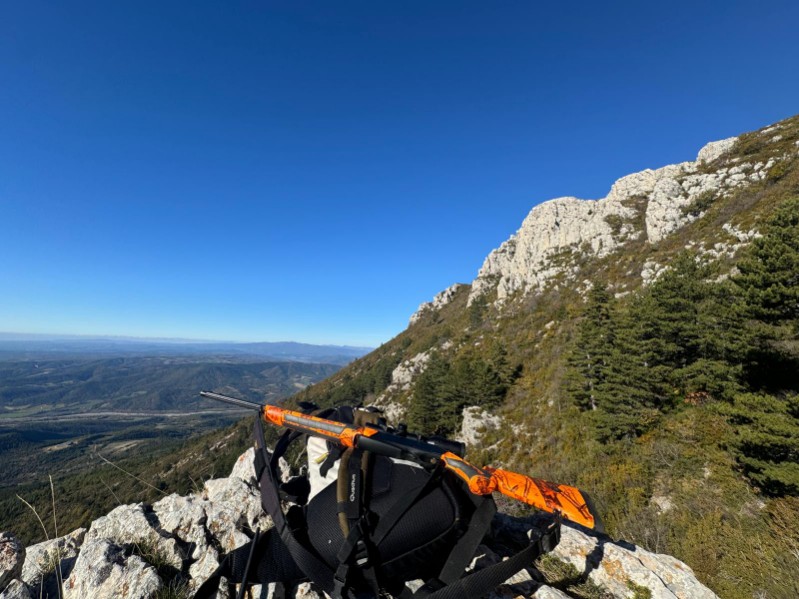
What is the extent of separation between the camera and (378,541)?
2.55 metres

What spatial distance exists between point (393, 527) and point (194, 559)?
2.60 meters

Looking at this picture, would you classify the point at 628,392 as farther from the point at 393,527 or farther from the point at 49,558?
the point at 49,558

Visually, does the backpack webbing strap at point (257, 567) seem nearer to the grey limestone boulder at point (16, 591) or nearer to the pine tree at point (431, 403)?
the grey limestone boulder at point (16, 591)

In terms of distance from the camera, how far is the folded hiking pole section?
2447 millimetres

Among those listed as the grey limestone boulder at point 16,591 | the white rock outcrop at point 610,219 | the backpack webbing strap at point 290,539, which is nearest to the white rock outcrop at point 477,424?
the backpack webbing strap at point 290,539

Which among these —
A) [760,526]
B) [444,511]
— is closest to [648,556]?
[444,511]

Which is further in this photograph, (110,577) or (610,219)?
(610,219)

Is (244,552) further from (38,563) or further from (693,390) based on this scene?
(693,390)

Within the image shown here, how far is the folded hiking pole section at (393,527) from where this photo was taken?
8.03 ft

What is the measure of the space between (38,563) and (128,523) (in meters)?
0.90

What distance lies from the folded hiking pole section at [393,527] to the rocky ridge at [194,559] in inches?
22.4

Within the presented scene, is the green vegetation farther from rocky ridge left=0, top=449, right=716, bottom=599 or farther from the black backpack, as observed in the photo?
the black backpack

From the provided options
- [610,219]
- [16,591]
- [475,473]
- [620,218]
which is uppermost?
[610,219]

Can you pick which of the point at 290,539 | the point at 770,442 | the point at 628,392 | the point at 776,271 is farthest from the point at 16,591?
the point at 628,392
